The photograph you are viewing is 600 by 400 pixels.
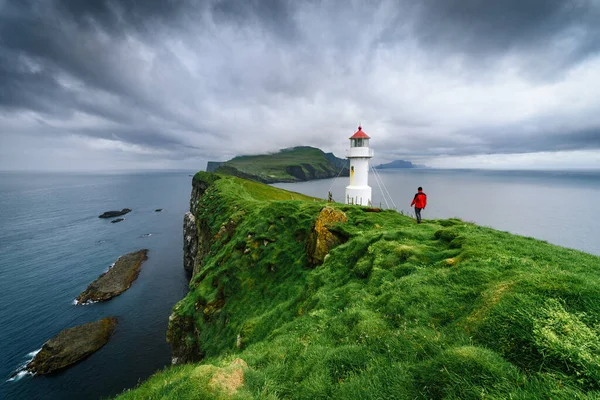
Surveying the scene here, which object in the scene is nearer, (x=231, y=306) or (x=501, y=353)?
(x=501, y=353)

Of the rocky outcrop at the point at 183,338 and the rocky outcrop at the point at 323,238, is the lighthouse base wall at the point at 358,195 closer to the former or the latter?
the rocky outcrop at the point at 323,238

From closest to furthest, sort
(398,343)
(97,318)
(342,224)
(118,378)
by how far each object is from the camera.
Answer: (398,343), (342,224), (118,378), (97,318)

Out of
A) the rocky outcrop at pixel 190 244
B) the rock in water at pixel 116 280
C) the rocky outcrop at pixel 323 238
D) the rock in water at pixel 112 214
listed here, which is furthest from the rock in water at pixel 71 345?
the rock in water at pixel 112 214

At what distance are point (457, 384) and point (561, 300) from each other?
3.97 meters

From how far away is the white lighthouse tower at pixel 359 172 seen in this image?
3916 centimetres

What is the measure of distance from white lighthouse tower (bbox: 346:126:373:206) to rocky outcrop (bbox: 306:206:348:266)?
19.2m

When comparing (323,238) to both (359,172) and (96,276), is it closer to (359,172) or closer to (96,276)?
(359,172)

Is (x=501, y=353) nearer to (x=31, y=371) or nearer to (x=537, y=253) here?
(x=537, y=253)

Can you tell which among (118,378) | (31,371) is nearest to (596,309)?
(118,378)

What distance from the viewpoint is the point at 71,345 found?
36.1 meters

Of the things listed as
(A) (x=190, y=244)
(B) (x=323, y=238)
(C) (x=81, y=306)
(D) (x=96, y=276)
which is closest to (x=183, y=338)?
(B) (x=323, y=238)

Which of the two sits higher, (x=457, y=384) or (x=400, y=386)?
(x=457, y=384)

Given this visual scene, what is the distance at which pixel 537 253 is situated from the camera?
37.0 ft

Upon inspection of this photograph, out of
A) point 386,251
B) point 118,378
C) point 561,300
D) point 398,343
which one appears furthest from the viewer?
point 118,378
